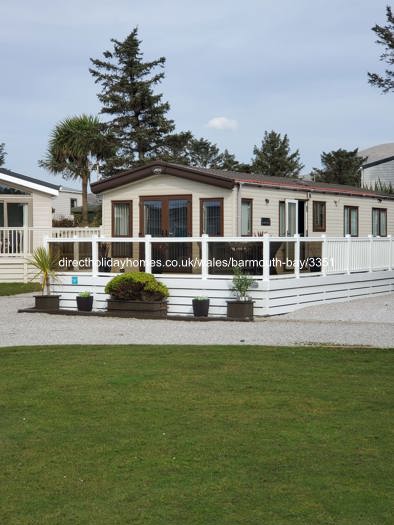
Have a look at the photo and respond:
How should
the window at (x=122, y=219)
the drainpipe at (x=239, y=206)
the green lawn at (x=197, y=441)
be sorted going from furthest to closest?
the window at (x=122, y=219) < the drainpipe at (x=239, y=206) < the green lawn at (x=197, y=441)

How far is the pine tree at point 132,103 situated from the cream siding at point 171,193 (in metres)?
26.3

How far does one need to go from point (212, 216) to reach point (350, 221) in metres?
5.57

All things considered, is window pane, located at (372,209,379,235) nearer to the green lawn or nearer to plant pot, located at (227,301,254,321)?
plant pot, located at (227,301,254,321)

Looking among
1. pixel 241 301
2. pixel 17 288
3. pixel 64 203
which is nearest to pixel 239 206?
pixel 241 301

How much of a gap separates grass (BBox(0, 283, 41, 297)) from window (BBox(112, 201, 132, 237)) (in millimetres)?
2559

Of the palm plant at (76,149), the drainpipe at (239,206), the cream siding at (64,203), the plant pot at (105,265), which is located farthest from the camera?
the cream siding at (64,203)

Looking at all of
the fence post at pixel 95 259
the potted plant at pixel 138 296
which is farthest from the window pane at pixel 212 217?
the potted plant at pixel 138 296

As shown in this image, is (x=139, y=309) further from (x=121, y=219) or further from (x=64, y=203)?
(x=64, y=203)

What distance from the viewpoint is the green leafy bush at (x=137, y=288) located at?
14.3 metres

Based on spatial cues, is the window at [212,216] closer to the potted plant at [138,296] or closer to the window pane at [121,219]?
the window pane at [121,219]

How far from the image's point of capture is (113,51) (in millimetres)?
48062

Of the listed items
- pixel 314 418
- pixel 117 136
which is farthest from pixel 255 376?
pixel 117 136

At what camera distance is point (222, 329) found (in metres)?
12.5

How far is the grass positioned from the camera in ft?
66.5
